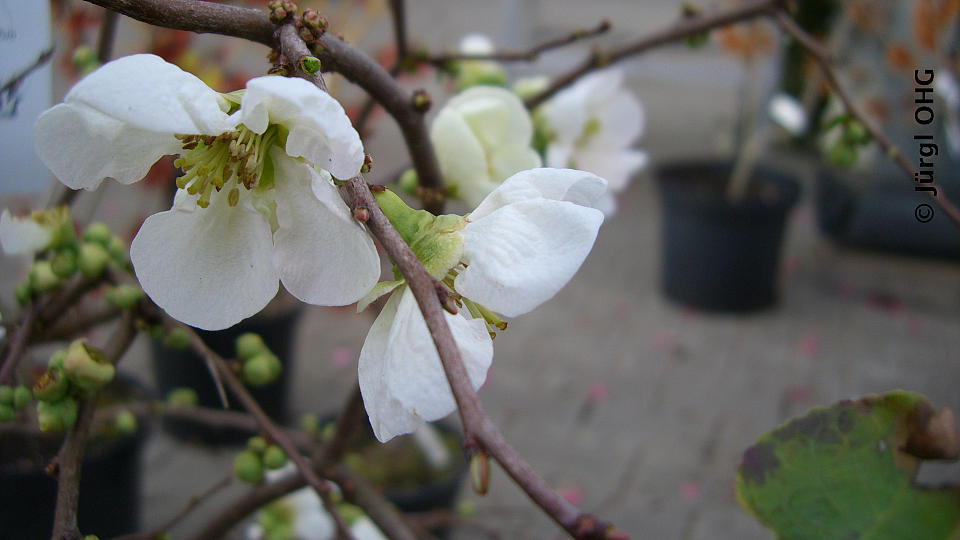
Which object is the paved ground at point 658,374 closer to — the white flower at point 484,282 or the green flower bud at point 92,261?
the green flower bud at point 92,261

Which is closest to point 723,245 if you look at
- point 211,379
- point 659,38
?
point 211,379

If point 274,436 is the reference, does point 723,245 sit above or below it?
below

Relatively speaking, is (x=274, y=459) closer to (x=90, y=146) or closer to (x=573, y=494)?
(x=90, y=146)

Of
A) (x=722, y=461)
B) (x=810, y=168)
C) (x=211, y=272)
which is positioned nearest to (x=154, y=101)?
(x=211, y=272)

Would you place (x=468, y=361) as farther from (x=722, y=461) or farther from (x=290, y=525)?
(x=722, y=461)

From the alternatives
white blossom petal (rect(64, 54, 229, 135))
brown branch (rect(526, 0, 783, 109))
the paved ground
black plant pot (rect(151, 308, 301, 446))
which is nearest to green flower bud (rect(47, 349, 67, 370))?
white blossom petal (rect(64, 54, 229, 135))
